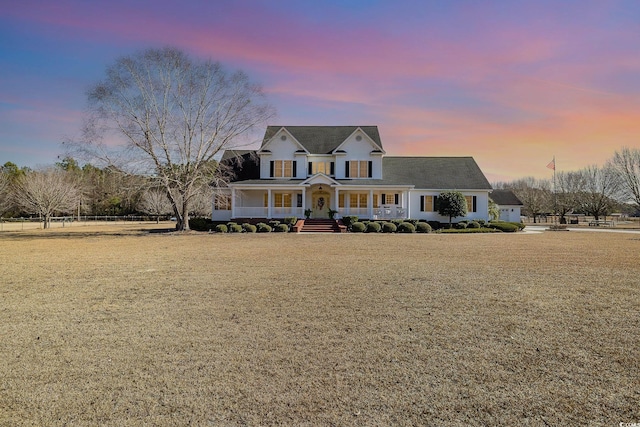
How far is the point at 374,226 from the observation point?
95.7ft

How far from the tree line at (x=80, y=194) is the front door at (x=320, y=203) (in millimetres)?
9506

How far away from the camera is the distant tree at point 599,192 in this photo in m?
58.8

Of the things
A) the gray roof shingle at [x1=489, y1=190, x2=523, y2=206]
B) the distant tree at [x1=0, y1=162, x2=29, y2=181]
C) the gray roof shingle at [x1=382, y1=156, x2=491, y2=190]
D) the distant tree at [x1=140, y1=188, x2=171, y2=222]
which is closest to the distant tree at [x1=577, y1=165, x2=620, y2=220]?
the gray roof shingle at [x1=489, y1=190, x2=523, y2=206]

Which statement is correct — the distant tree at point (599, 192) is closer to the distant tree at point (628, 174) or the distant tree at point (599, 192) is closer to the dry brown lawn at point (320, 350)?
the distant tree at point (628, 174)

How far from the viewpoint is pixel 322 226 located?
100 feet

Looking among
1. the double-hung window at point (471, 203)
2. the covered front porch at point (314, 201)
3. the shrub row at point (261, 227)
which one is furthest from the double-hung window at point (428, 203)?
the shrub row at point (261, 227)

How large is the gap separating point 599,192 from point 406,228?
168 ft

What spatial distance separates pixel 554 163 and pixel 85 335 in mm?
48257

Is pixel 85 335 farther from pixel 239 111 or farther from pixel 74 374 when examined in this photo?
pixel 239 111

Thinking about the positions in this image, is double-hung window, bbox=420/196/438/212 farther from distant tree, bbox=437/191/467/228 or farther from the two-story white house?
distant tree, bbox=437/191/467/228

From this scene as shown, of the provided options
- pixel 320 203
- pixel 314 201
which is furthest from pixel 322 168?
pixel 320 203

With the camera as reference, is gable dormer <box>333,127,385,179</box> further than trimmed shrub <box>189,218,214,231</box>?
Yes

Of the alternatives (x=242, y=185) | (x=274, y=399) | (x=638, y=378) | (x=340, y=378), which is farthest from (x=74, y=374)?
(x=242, y=185)

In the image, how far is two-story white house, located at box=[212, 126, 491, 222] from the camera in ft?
108
